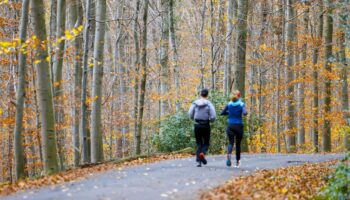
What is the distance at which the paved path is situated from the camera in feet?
29.2

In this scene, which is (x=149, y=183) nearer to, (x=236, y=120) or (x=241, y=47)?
(x=236, y=120)

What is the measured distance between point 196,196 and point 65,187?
9.47 feet

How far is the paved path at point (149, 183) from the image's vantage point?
8891mm

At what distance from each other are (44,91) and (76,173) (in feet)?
7.23

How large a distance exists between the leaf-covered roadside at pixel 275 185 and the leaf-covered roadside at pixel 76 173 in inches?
145

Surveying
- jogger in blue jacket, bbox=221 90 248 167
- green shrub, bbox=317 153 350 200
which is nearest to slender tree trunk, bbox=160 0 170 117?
jogger in blue jacket, bbox=221 90 248 167

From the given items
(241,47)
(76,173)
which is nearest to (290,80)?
(241,47)

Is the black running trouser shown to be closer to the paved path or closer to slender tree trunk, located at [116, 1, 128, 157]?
the paved path

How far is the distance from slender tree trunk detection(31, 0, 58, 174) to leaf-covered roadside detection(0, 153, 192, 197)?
67 cm

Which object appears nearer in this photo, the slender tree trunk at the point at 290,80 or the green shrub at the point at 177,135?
the green shrub at the point at 177,135

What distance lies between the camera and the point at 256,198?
856 cm

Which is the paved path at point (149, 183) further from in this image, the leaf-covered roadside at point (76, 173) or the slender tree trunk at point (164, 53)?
the slender tree trunk at point (164, 53)

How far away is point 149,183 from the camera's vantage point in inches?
398

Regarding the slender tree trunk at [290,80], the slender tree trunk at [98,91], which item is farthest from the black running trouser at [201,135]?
the slender tree trunk at [290,80]
